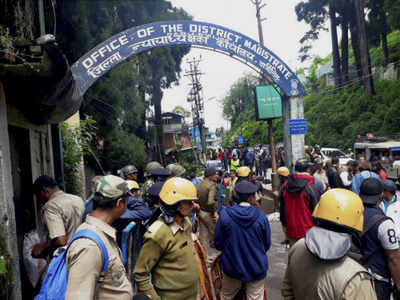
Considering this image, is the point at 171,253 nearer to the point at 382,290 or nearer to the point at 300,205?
the point at 382,290

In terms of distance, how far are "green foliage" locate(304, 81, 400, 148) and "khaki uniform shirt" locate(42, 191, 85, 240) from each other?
21.8 m

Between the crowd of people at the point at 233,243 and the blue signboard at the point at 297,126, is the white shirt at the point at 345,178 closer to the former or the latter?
the blue signboard at the point at 297,126

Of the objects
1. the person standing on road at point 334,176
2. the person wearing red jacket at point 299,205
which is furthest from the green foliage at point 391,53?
the person wearing red jacket at point 299,205

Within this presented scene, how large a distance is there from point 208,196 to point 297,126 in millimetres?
5824

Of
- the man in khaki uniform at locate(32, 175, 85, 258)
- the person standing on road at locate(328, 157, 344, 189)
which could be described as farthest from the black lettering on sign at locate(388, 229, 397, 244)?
the person standing on road at locate(328, 157, 344, 189)

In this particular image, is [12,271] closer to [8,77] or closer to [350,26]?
[8,77]

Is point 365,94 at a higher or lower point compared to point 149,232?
higher

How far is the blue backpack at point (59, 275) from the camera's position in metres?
1.71

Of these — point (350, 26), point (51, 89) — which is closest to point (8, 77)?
point (51, 89)

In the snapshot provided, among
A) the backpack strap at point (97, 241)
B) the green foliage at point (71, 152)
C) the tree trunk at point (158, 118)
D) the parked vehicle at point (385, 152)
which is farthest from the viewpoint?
the tree trunk at point (158, 118)

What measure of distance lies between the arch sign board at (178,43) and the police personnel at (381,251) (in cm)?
719

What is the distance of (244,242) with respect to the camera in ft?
11.3

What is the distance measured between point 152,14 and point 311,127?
18415 mm

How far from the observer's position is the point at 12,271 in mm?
3232
